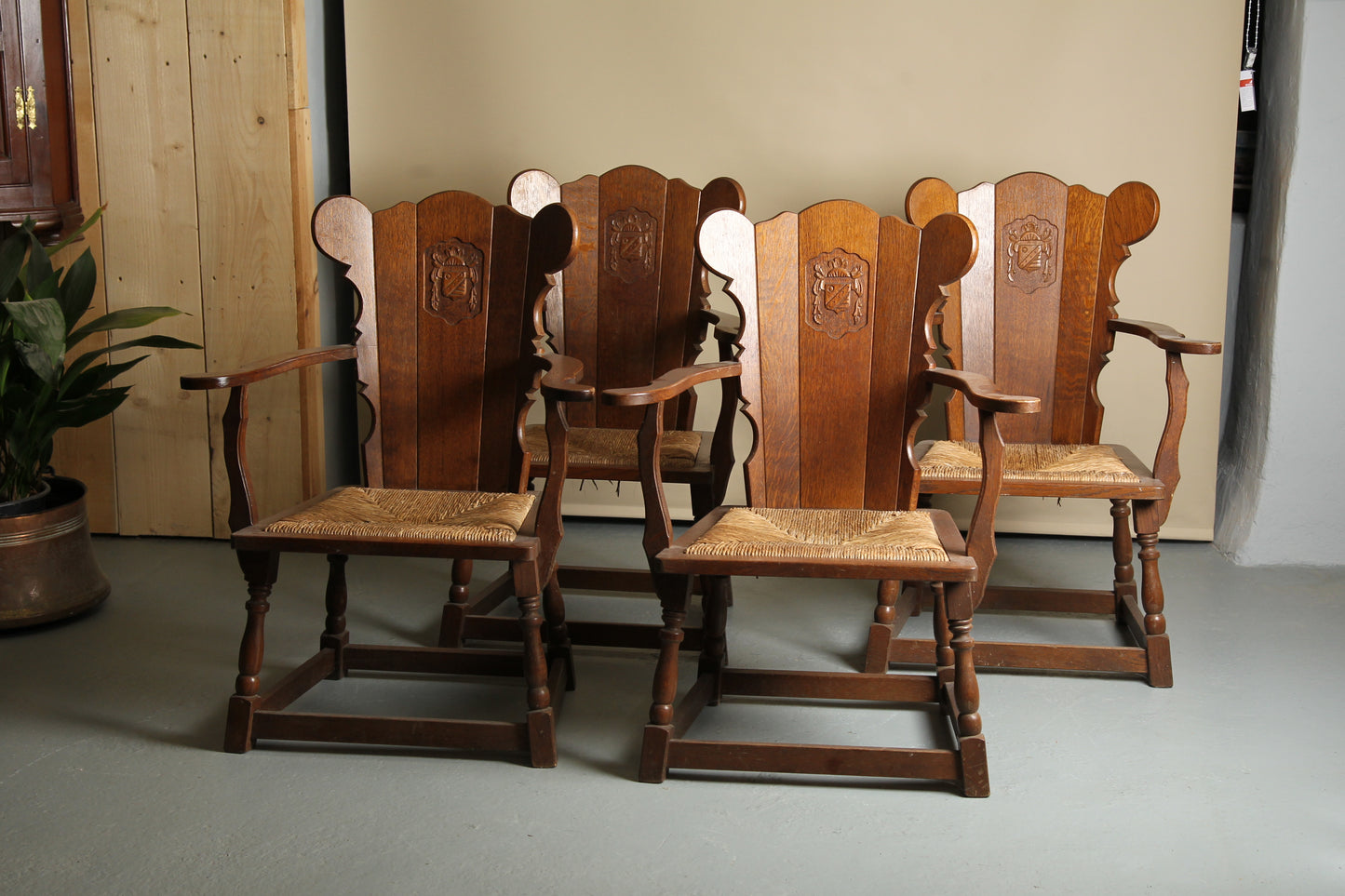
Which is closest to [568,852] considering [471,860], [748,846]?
[471,860]

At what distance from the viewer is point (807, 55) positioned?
364 centimetres

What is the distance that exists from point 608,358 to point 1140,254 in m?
1.74

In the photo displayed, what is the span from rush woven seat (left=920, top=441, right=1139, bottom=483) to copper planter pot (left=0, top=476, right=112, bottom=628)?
217cm

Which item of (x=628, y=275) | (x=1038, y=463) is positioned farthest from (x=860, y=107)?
(x=1038, y=463)

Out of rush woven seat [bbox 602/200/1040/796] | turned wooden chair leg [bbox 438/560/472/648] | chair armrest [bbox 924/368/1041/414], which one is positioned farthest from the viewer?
turned wooden chair leg [bbox 438/560/472/648]

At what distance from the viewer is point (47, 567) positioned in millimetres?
2973

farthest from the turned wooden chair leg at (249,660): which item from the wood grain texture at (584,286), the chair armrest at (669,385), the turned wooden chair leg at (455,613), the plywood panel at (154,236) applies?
the plywood panel at (154,236)

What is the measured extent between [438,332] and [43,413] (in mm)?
1158

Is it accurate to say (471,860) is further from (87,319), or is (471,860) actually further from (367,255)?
(87,319)

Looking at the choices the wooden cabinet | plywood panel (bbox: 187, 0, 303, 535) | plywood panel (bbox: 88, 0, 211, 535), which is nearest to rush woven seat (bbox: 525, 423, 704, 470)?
plywood panel (bbox: 187, 0, 303, 535)

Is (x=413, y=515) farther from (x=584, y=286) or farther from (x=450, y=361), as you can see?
(x=584, y=286)

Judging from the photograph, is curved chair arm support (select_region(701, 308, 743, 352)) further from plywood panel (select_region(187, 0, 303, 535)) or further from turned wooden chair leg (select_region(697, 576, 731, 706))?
plywood panel (select_region(187, 0, 303, 535))

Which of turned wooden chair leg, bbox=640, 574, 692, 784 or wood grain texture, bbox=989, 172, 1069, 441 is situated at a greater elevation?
wood grain texture, bbox=989, 172, 1069, 441

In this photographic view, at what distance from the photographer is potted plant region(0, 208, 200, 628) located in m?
2.90
